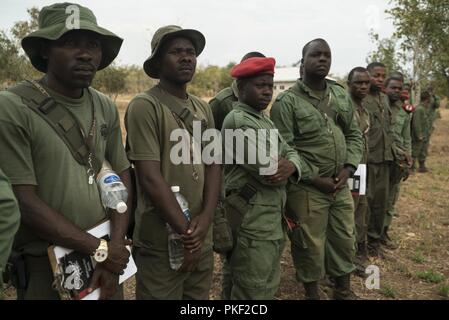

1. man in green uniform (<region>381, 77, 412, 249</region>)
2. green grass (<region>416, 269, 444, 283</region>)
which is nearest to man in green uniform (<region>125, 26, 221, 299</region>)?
green grass (<region>416, 269, 444, 283</region>)

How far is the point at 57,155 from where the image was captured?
189 centimetres

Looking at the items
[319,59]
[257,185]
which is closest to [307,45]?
[319,59]

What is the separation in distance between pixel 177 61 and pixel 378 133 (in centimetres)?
316

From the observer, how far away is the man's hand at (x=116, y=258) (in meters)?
2.00

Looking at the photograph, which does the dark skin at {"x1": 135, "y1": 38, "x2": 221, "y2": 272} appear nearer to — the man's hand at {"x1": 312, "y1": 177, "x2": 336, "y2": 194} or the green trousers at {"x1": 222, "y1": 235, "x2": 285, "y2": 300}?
the green trousers at {"x1": 222, "y1": 235, "x2": 285, "y2": 300}

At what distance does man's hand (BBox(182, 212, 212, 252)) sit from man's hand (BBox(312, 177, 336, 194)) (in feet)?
4.08

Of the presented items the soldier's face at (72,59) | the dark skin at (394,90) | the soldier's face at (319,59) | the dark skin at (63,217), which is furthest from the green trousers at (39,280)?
the dark skin at (394,90)

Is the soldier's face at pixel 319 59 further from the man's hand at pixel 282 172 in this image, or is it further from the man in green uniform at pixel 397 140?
the man in green uniform at pixel 397 140

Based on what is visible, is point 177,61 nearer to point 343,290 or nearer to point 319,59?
point 319,59

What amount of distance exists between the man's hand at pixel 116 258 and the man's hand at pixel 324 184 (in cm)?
183

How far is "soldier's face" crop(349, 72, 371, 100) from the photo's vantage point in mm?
4281

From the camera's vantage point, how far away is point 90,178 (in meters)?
2.04

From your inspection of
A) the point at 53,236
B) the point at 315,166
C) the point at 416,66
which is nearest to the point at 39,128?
the point at 53,236
